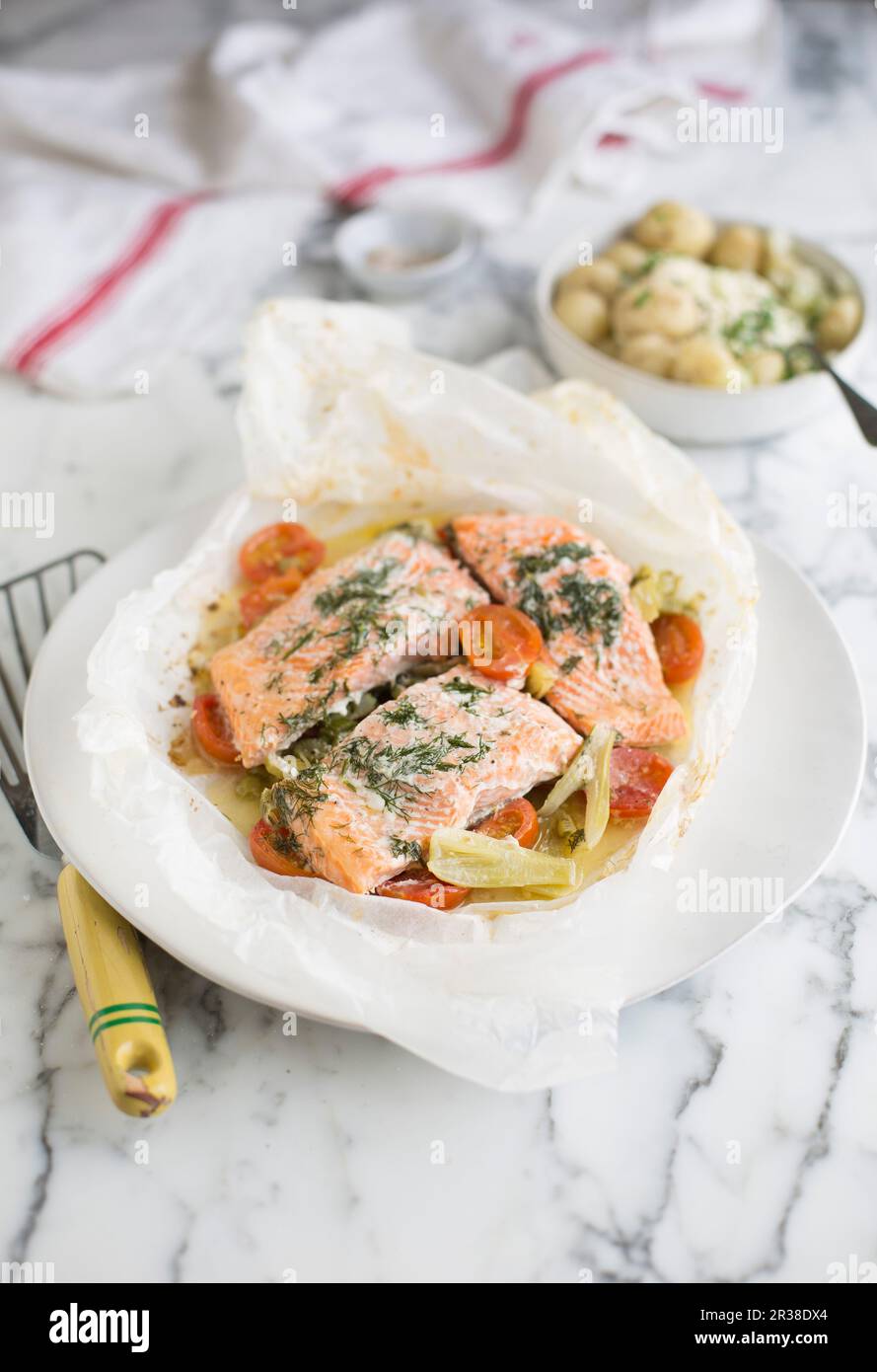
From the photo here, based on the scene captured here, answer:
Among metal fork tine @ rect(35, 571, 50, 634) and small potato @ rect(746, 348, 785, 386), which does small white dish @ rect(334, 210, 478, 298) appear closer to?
small potato @ rect(746, 348, 785, 386)

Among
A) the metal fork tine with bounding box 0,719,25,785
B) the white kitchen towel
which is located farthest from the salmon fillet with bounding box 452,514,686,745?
the white kitchen towel

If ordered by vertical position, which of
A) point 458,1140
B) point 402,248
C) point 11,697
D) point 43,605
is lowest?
point 458,1140

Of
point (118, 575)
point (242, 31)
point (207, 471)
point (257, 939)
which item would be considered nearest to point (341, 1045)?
point (257, 939)

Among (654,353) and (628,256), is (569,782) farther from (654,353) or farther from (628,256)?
(628,256)

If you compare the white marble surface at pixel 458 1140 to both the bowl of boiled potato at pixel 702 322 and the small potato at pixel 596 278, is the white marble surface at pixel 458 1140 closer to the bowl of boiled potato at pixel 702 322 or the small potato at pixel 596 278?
the bowl of boiled potato at pixel 702 322

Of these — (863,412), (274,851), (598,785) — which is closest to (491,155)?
(863,412)

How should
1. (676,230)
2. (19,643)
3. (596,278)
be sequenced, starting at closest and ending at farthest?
(19,643) < (596,278) < (676,230)
